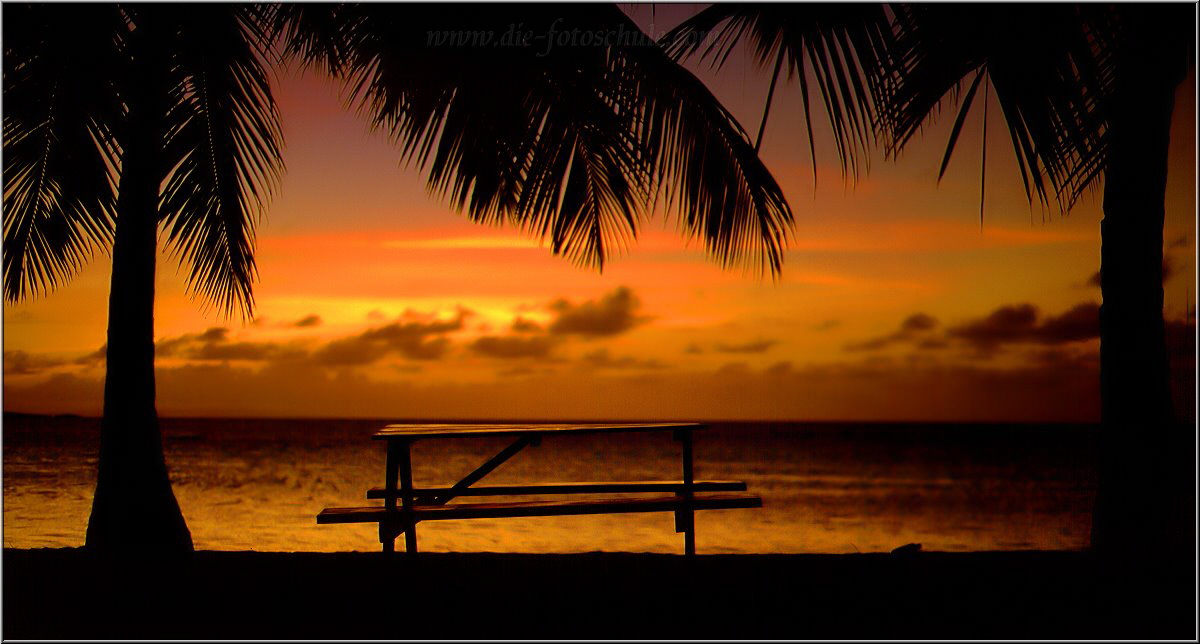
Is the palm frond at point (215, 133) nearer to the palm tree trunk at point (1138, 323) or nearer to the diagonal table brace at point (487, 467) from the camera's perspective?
the diagonal table brace at point (487, 467)

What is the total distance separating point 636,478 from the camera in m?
27.4

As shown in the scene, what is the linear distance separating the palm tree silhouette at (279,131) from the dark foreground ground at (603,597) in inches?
52.7

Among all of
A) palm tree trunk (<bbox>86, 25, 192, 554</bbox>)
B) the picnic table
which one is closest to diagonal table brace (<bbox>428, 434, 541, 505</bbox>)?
the picnic table

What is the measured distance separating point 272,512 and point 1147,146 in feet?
50.3

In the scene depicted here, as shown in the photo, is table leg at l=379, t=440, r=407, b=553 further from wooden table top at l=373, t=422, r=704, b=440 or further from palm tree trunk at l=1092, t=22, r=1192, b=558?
palm tree trunk at l=1092, t=22, r=1192, b=558

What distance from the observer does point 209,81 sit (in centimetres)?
489

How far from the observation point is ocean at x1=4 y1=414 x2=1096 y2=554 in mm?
12617

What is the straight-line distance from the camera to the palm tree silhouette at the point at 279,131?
4418 mm

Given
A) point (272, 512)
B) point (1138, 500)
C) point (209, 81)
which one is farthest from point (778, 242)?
point (272, 512)

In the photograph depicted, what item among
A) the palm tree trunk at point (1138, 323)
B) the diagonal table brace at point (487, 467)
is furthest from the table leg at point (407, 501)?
the palm tree trunk at point (1138, 323)

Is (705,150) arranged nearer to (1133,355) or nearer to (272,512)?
(1133,355)

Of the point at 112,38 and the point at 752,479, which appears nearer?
the point at 112,38

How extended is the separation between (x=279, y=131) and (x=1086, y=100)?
4.31 meters

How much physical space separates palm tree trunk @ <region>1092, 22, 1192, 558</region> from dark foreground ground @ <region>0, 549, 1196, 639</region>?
1.26ft
